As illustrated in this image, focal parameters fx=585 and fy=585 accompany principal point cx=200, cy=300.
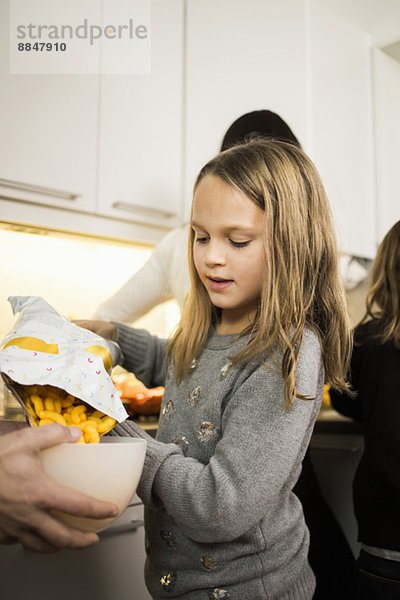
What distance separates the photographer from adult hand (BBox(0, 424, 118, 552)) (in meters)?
0.56

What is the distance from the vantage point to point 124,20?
1.60m

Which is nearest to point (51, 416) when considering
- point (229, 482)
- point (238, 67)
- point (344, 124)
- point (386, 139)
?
point (229, 482)

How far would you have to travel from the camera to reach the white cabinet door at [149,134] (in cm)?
157

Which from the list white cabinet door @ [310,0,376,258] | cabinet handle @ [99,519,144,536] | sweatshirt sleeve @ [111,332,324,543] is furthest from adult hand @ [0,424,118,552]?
white cabinet door @ [310,0,376,258]

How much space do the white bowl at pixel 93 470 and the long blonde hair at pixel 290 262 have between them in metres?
0.25

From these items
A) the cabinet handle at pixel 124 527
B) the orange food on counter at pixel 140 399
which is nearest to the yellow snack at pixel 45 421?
the cabinet handle at pixel 124 527

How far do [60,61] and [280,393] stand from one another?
44.6 inches

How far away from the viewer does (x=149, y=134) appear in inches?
→ 65.4

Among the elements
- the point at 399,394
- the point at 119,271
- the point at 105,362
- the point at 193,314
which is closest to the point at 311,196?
the point at 193,314

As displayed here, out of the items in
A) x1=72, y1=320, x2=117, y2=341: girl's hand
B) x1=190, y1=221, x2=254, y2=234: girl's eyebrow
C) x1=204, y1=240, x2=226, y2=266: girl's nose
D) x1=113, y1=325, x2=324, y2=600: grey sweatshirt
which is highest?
x1=190, y1=221, x2=254, y2=234: girl's eyebrow

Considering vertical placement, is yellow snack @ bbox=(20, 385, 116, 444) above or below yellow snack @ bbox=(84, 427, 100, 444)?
above

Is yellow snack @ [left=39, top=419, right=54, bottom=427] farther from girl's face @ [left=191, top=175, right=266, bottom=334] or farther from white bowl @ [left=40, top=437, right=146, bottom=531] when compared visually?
girl's face @ [left=191, top=175, right=266, bottom=334]

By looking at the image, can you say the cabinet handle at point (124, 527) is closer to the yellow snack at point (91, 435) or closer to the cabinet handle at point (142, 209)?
the yellow snack at point (91, 435)

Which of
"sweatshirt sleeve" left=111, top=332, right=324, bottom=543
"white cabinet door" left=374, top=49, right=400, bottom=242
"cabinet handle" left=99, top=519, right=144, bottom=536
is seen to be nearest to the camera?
"sweatshirt sleeve" left=111, top=332, right=324, bottom=543
